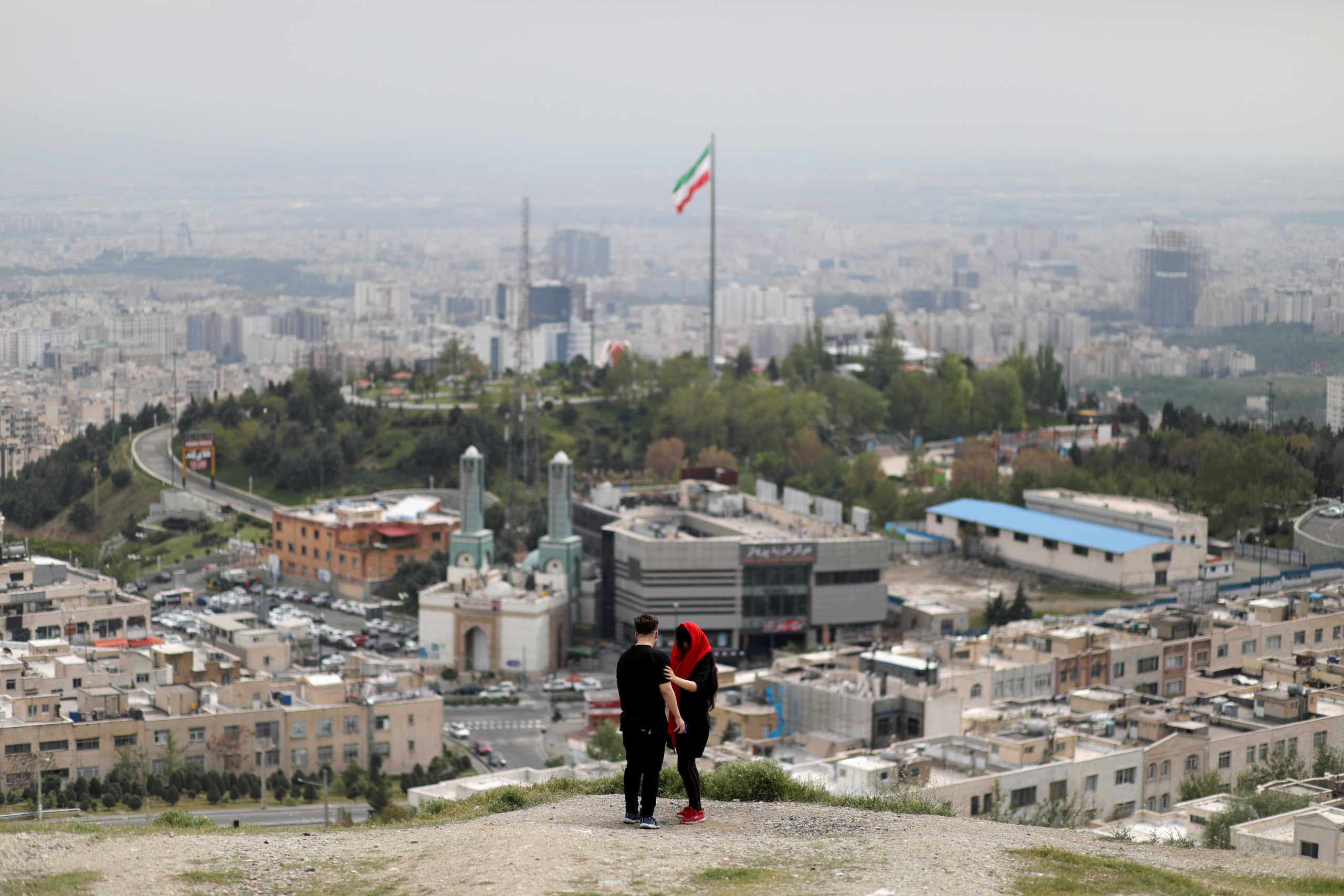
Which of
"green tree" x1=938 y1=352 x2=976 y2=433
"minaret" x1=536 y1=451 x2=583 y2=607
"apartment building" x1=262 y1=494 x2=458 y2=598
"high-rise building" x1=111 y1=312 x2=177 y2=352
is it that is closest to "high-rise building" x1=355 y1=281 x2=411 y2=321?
"high-rise building" x1=111 y1=312 x2=177 y2=352

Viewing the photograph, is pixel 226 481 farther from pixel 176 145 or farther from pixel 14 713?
pixel 176 145

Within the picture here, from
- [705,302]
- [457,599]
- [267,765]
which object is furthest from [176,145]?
[267,765]

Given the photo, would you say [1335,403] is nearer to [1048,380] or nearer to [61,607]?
[1048,380]

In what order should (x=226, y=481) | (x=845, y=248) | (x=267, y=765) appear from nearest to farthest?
1. (x=267, y=765)
2. (x=226, y=481)
3. (x=845, y=248)

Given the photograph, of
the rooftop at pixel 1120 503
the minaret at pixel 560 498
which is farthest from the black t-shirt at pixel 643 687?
the rooftop at pixel 1120 503

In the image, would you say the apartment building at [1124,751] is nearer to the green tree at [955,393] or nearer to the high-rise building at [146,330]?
the green tree at [955,393]
